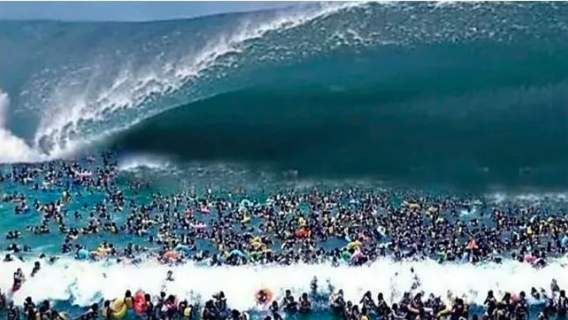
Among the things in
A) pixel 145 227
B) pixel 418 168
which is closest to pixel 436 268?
pixel 145 227

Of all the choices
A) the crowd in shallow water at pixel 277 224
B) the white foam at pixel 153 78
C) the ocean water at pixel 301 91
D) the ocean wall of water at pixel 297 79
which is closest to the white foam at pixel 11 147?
the ocean water at pixel 301 91

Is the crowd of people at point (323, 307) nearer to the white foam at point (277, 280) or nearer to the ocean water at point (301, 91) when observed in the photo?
the white foam at point (277, 280)

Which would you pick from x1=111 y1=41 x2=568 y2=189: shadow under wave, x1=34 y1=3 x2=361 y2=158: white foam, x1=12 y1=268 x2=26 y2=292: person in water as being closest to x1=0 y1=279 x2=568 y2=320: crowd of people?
x1=12 y1=268 x2=26 y2=292: person in water

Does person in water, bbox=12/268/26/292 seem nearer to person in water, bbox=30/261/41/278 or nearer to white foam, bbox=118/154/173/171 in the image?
person in water, bbox=30/261/41/278

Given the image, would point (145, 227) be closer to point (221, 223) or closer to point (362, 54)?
point (221, 223)

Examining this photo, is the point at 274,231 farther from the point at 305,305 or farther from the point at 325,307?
the point at 305,305

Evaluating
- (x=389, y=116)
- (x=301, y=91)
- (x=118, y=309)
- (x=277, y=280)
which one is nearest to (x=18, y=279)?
(x=118, y=309)
